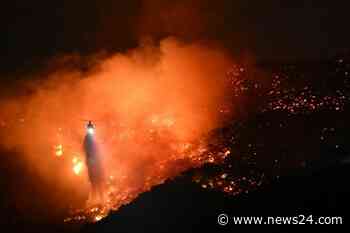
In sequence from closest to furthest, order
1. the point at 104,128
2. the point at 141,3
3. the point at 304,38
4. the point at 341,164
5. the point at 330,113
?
the point at 341,164, the point at 330,113, the point at 104,128, the point at 304,38, the point at 141,3

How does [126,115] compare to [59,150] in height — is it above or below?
above

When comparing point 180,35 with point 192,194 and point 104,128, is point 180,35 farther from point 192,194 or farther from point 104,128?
point 192,194

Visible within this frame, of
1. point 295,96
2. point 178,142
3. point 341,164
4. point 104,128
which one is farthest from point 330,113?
point 104,128

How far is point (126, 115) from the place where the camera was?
1670cm

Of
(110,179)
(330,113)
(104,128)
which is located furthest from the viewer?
(104,128)

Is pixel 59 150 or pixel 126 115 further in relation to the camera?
pixel 126 115

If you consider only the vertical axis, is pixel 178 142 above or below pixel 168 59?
below

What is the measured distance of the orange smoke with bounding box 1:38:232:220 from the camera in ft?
46.4

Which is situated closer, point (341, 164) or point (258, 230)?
point (258, 230)

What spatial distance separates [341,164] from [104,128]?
9014 mm

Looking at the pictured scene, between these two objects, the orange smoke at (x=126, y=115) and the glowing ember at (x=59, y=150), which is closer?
the orange smoke at (x=126, y=115)

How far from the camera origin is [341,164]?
1090 centimetres

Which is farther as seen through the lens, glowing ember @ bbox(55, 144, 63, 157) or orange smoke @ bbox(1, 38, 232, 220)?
glowing ember @ bbox(55, 144, 63, 157)

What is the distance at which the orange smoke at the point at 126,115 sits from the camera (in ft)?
46.4
